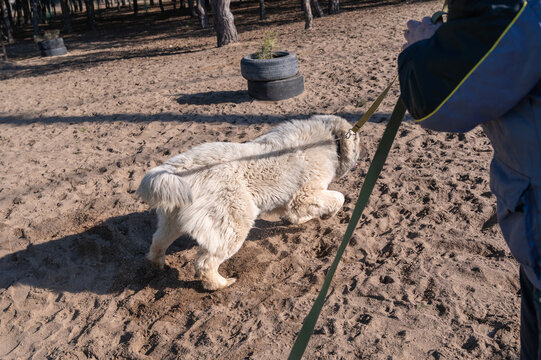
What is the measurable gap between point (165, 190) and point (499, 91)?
8.72ft

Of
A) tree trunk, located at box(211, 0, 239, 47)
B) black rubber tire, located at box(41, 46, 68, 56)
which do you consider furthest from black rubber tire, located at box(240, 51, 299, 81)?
black rubber tire, located at box(41, 46, 68, 56)

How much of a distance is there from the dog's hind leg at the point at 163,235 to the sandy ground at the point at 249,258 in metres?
0.19

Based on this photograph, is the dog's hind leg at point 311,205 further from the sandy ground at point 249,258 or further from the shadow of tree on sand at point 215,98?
the shadow of tree on sand at point 215,98

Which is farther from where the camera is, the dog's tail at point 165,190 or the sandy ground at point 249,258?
the dog's tail at point 165,190

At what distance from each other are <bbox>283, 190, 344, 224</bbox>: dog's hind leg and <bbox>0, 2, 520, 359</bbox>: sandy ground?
0.91 ft

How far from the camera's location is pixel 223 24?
580 inches

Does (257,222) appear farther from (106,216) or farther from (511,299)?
(511,299)

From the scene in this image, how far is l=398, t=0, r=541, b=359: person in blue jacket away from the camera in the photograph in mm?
1310

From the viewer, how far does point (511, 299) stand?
3.38 metres

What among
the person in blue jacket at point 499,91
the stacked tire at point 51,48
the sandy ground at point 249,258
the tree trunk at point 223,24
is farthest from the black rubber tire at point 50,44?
the person in blue jacket at point 499,91

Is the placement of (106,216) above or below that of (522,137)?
below

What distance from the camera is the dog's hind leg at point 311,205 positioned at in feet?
14.5

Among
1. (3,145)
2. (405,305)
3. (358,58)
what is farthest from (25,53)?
(405,305)

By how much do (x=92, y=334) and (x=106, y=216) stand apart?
190 cm
